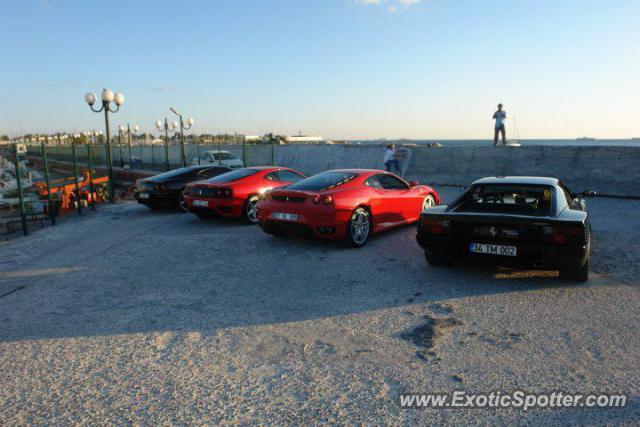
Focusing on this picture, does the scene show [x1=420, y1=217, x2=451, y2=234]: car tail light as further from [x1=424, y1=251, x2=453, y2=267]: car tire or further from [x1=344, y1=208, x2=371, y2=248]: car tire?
[x1=344, y1=208, x2=371, y2=248]: car tire

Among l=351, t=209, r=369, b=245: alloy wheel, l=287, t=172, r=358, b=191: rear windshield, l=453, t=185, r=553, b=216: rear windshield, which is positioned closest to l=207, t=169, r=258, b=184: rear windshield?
l=287, t=172, r=358, b=191: rear windshield

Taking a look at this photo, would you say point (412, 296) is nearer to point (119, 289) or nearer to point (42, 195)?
point (119, 289)

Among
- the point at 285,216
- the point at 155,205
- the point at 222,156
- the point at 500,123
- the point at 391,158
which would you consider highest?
the point at 500,123

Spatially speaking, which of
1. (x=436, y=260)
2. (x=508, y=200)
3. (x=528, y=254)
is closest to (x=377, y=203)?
(x=436, y=260)

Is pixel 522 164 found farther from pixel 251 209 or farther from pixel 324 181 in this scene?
pixel 324 181

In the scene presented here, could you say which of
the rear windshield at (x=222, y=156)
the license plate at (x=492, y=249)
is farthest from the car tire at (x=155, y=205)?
the rear windshield at (x=222, y=156)

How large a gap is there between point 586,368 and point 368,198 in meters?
4.64

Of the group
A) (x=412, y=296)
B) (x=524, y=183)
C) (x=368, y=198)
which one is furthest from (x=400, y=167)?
(x=412, y=296)

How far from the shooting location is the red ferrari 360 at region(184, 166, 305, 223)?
9.70 metres

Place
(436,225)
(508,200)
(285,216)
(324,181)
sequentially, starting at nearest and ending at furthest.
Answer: (436,225)
(508,200)
(285,216)
(324,181)

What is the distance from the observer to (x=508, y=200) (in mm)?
6484

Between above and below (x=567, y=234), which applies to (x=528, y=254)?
below

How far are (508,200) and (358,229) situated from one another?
2.30m

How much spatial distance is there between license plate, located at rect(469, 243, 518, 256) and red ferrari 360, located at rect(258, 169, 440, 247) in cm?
161
